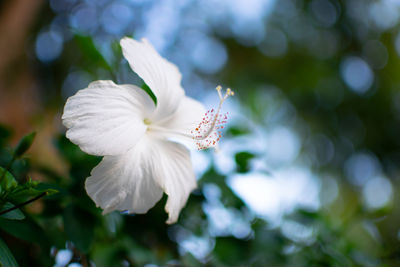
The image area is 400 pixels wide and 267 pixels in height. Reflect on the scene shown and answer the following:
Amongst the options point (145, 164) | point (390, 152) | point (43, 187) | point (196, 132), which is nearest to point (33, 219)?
point (43, 187)

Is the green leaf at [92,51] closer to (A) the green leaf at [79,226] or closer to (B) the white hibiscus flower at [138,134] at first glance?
(B) the white hibiscus flower at [138,134]

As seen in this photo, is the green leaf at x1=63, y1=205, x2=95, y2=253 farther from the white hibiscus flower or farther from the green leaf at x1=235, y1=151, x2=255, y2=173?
the green leaf at x1=235, y1=151, x2=255, y2=173

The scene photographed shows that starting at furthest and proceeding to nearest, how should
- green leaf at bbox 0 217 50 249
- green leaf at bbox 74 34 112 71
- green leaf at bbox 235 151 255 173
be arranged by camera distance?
green leaf at bbox 235 151 255 173
green leaf at bbox 74 34 112 71
green leaf at bbox 0 217 50 249

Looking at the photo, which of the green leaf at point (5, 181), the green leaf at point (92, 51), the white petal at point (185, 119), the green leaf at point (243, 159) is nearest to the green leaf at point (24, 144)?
the green leaf at point (5, 181)

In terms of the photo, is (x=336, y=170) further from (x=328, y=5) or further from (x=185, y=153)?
(x=185, y=153)

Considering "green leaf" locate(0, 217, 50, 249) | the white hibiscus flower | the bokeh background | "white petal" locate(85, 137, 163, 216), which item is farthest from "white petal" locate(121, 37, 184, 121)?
the bokeh background

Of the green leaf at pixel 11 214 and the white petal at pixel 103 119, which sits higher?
the white petal at pixel 103 119
